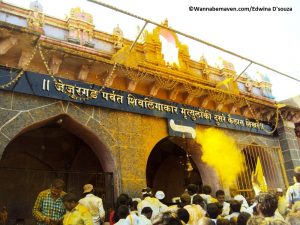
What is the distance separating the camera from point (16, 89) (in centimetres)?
581

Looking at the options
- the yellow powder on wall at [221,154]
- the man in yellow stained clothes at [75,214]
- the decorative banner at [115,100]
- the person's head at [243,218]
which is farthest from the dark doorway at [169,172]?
the person's head at [243,218]

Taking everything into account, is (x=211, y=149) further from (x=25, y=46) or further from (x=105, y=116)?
(x=25, y=46)

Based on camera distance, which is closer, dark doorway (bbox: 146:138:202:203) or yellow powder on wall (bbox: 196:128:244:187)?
yellow powder on wall (bbox: 196:128:244:187)

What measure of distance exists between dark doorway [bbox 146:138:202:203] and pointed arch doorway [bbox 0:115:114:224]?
2720 mm

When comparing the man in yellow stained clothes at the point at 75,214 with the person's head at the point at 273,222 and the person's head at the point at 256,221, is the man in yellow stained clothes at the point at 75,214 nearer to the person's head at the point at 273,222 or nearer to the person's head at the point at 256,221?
the person's head at the point at 256,221

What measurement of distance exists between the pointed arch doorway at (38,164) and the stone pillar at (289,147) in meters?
5.76

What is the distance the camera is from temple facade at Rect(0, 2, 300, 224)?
6.05 metres

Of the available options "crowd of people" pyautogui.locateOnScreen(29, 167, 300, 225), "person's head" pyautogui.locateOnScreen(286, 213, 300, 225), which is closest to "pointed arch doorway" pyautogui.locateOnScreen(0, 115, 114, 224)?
"crowd of people" pyautogui.locateOnScreen(29, 167, 300, 225)

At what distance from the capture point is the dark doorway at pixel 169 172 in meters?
11.1

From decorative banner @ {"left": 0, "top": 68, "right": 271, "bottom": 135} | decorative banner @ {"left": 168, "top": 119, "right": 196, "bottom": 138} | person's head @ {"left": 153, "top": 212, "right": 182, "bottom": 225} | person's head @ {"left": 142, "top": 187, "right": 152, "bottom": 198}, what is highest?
decorative banner @ {"left": 0, "top": 68, "right": 271, "bottom": 135}

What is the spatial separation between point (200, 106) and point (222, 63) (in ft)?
8.75

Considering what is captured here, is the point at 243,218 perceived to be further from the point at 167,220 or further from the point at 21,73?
the point at 21,73

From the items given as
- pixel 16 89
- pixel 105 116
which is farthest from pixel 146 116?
pixel 16 89

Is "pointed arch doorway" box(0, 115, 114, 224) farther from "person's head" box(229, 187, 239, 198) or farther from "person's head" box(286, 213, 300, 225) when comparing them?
"person's head" box(286, 213, 300, 225)
